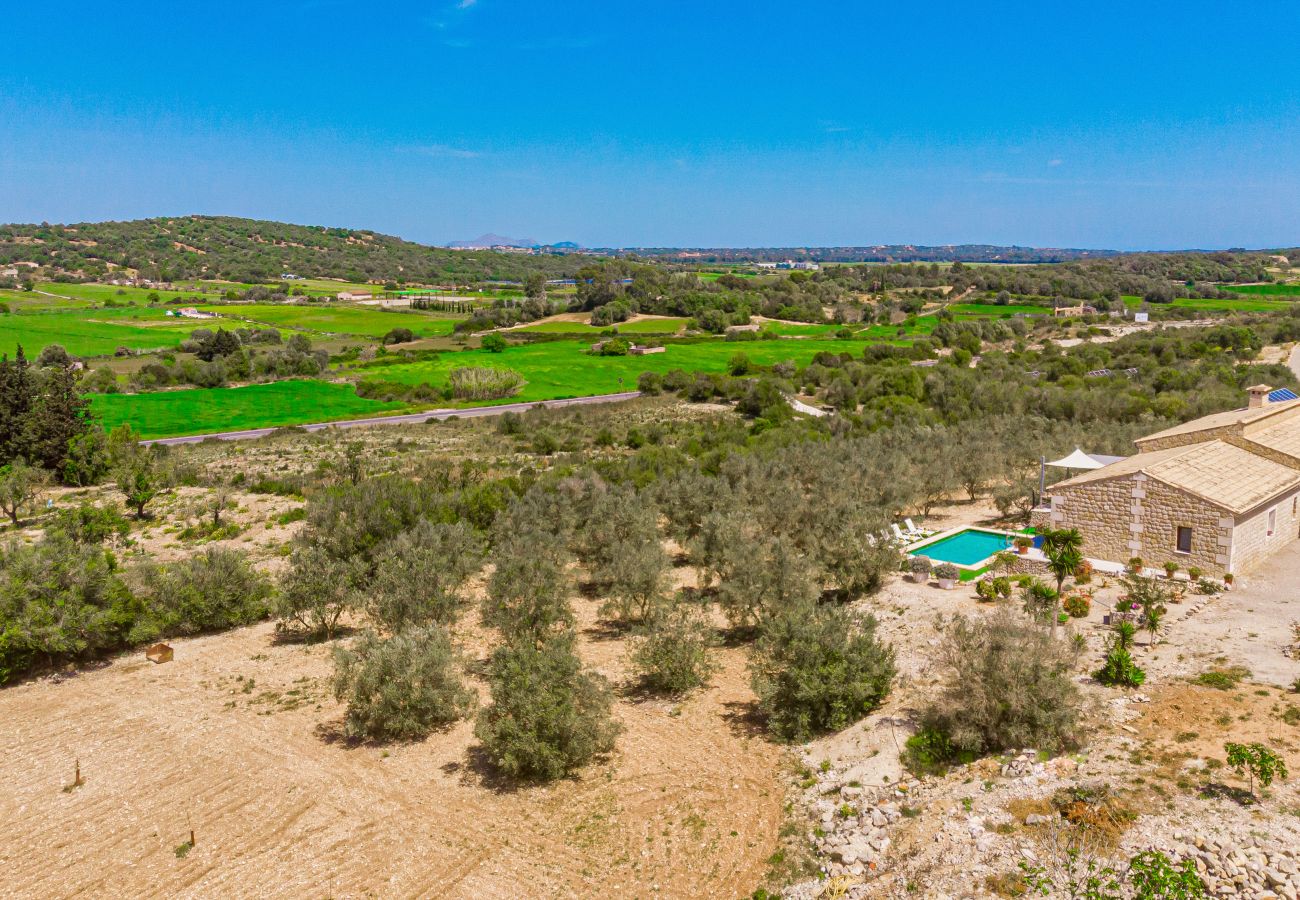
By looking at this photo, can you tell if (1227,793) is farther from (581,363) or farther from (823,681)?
(581,363)

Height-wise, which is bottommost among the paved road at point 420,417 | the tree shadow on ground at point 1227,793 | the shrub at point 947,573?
the paved road at point 420,417

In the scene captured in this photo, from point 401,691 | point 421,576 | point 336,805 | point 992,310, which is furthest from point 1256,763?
point 992,310

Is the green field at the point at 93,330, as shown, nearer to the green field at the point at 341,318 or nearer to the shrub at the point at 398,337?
the green field at the point at 341,318

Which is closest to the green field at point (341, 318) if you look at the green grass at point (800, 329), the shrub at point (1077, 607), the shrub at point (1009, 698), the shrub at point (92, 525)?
the green grass at point (800, 329)

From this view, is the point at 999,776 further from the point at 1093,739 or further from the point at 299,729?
the point at 299,729

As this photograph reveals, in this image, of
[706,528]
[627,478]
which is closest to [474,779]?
[706,528]
